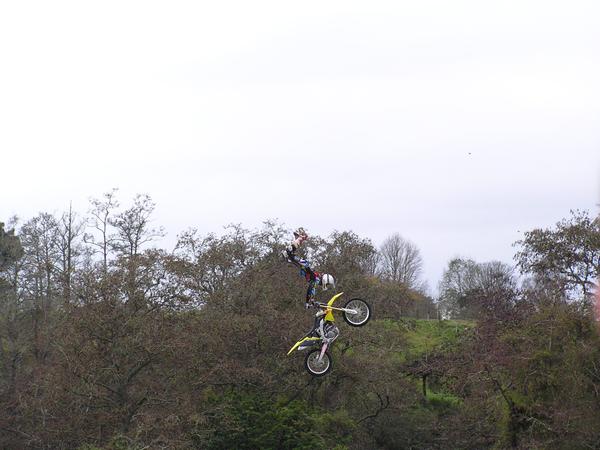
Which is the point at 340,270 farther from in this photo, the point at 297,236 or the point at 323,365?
the point at 297,236

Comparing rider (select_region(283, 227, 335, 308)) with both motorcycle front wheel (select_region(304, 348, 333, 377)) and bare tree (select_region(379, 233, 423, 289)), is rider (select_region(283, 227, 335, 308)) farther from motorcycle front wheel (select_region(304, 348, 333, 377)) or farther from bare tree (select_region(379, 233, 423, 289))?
bare tree (select_region(379, 233, 423, 289))

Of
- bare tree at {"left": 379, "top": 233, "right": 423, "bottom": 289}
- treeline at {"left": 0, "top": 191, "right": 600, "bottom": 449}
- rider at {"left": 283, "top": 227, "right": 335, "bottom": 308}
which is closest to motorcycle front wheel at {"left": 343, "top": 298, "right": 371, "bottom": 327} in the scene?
rider at {"left": 283, "top": 227, "right": 335, "bottom": 308}

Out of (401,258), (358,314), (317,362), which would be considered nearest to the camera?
(358,314)

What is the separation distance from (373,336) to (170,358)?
11.0m

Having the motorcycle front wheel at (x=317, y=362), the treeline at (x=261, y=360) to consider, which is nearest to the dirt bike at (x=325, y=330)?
the motorcycle front wheel at (x=317, y=362)

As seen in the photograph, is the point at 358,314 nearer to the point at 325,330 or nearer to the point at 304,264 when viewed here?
A: the point at 325,330

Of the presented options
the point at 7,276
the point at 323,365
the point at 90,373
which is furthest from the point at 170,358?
the point at 7,276

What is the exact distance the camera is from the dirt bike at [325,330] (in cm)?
1900

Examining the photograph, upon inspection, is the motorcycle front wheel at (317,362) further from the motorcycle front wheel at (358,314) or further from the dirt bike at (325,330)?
the motorcycle front wheel at (358,314)

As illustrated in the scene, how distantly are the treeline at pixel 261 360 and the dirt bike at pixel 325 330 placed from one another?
10.1 metres

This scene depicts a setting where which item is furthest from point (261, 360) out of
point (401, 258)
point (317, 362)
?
point (401, 258)

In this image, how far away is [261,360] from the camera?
34094 mm

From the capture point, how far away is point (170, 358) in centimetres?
3133

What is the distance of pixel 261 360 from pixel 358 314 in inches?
606
